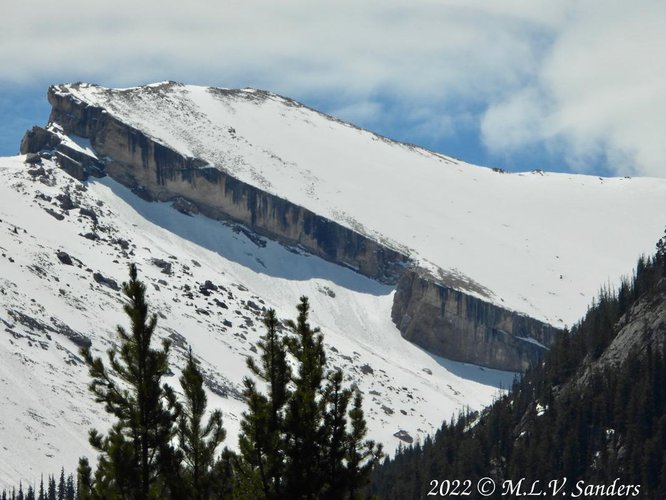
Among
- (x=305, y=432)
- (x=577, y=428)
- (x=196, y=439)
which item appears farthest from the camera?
(x=577, y=428)

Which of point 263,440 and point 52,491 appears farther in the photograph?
point 52,491

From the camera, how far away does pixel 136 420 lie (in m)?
35.3

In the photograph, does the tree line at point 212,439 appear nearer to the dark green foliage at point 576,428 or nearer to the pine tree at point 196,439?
the pine tree at point 196,439

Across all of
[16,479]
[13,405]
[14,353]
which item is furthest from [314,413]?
[14,353]

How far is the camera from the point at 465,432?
5915 inches

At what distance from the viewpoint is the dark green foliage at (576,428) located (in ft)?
389

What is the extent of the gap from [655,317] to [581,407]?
43.8ft

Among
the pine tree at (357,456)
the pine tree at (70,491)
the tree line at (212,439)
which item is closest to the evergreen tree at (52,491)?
the pine tree at (70,491)

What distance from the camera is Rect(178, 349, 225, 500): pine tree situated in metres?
35.2

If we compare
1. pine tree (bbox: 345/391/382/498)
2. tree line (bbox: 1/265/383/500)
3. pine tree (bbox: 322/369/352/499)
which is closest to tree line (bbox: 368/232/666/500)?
pine tree (bbox: 345/391/382/498)

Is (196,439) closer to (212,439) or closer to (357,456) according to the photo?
(212,439)

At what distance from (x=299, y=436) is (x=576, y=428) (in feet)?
313

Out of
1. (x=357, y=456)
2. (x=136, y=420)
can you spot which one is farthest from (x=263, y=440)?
(x=136, y=420)

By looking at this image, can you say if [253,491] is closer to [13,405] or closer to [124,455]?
[124,455]
